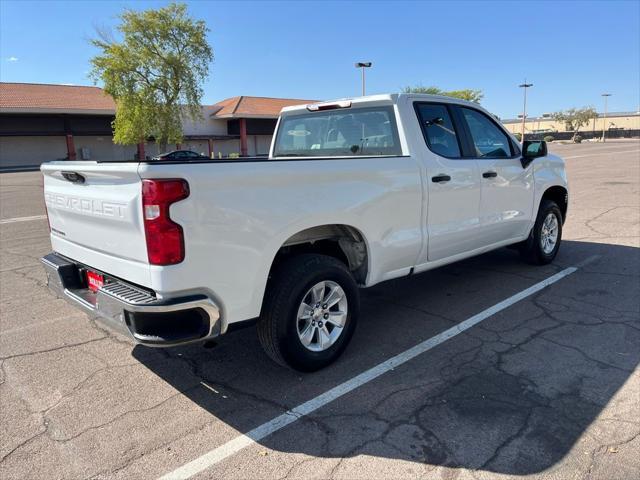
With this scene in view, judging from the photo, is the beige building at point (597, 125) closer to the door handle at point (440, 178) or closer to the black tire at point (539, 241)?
the black tire at point (539, 241)

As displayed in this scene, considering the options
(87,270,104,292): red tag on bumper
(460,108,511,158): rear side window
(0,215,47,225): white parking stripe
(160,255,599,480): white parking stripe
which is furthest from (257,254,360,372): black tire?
(0,215,47,225): white parking stripe

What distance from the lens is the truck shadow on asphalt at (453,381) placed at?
2.81 m

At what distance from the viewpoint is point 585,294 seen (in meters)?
5.26

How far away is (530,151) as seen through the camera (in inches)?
217

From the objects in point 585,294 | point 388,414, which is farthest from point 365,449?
point 585,294

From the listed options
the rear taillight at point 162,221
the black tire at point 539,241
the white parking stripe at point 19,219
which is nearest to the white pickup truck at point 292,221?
the rear taillight at point 162,221

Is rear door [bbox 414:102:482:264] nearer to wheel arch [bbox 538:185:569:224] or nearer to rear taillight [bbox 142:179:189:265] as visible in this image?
wheel arch [bbox 538:185:569:224]

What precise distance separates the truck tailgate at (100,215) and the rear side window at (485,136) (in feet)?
11.5

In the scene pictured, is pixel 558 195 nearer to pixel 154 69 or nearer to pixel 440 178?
pixel 440 178

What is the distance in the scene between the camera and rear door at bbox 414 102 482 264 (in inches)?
172

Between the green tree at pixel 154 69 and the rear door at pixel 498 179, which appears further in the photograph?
the green tree at pixel 154 69

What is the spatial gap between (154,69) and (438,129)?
37703mm

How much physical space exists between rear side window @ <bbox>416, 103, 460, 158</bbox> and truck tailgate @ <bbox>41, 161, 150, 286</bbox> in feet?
8.85

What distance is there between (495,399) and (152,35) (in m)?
40.7
